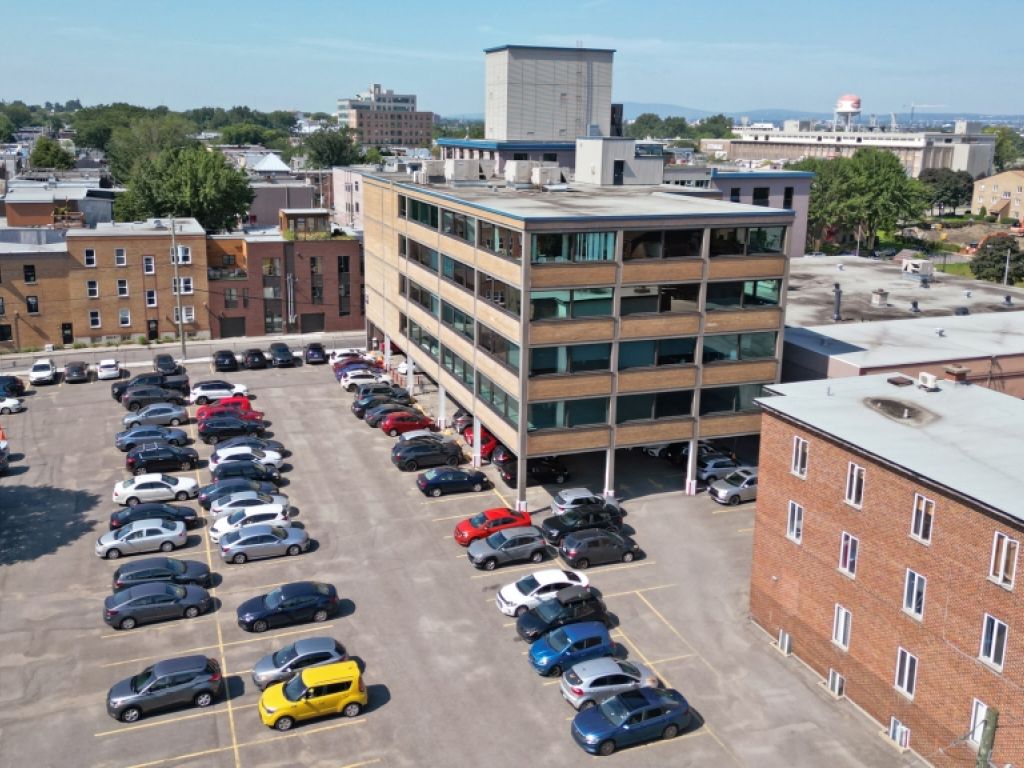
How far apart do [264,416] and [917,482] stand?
1817 inches

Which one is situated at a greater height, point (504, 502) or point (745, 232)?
point (745, 232)

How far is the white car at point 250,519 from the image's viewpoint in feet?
145

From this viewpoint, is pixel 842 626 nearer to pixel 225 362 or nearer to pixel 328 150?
pixel 225 362

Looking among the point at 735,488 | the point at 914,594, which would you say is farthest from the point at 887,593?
the point at 735,488

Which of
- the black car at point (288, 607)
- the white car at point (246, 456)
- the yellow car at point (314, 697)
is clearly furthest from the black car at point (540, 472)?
the yellow car at point (314, 697)

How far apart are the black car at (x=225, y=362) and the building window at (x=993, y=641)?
61996 millimetres

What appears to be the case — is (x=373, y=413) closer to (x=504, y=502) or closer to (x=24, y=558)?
(x=504, y=502)

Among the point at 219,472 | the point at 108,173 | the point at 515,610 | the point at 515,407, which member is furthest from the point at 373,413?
the point at 108,173

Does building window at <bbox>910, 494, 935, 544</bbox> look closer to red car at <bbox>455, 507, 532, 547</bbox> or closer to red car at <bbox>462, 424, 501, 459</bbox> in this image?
red car at <bbox>455, 507, 532, 547</bbox>

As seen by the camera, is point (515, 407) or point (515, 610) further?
point (515, 407)

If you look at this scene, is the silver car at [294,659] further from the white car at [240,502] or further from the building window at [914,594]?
the building window at [914,594]

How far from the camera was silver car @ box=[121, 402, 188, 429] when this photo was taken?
60438 millimetres

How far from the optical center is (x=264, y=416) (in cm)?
6397

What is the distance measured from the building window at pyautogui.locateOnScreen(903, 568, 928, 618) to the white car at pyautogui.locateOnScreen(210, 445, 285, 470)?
1392 inches
